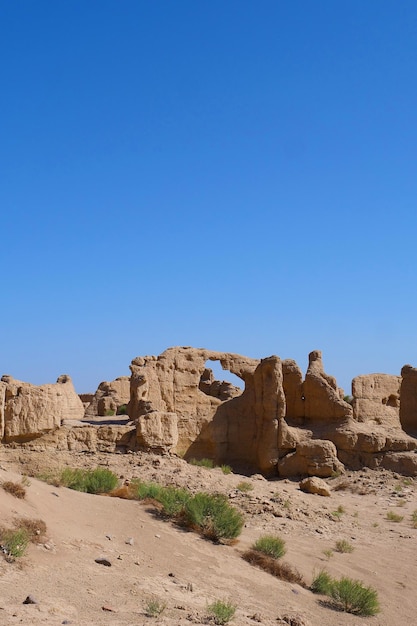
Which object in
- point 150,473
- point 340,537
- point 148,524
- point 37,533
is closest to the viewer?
point 37,533

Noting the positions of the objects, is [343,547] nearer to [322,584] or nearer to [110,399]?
[322,584]

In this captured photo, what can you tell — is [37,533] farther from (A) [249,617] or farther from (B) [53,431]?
(B) [53,431]

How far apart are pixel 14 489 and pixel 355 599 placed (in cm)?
507

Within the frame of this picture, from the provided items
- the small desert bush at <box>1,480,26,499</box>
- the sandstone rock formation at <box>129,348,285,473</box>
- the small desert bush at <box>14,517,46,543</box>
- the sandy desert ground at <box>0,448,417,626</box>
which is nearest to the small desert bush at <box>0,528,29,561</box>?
the sandy desert ground at <box>0,448,417,626</box>

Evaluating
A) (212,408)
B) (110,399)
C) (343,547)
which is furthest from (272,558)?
(110,399)

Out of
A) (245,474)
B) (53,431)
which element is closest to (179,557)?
(53,431)

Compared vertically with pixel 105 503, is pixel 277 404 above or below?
above

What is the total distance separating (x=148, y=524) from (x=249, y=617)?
298 centimetres

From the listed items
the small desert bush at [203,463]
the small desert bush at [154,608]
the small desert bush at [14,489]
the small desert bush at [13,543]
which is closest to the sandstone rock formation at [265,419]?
the small desert bush at [203,463]

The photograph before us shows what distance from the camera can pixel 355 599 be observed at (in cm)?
955

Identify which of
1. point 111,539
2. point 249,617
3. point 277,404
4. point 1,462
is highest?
point 277,404

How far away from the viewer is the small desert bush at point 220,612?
24.2 ft

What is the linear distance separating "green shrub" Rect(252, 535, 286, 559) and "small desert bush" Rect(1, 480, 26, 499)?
3.78m

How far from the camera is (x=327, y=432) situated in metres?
19.4
